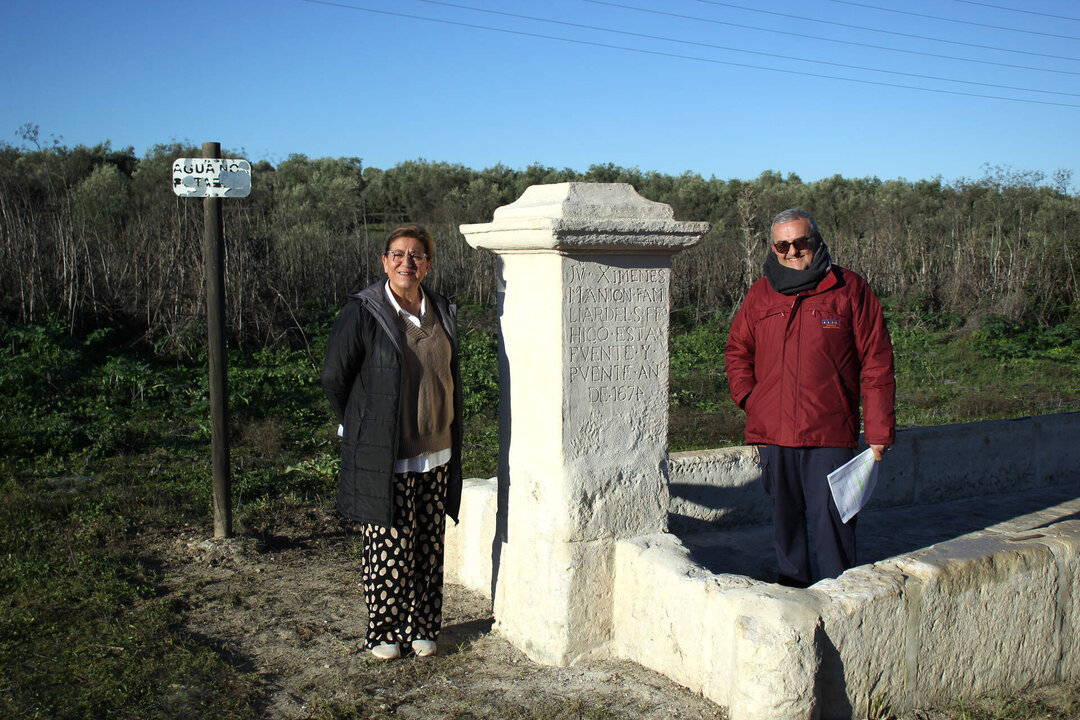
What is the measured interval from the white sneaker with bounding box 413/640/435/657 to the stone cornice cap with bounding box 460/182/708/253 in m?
1.59

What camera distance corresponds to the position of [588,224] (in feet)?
10.7

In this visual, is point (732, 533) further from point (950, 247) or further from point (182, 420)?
Answer: point (950, 247)

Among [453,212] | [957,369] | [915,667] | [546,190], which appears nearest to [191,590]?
[546,190]

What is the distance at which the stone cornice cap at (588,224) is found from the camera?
10.7 feet

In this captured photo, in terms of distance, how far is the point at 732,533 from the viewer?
487cm

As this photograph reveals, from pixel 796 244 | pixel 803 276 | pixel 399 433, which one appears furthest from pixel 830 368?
pixel 399 433

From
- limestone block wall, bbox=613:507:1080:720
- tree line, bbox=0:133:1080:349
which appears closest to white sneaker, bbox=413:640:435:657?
limestone block wall, bbox=613:507:1080:720

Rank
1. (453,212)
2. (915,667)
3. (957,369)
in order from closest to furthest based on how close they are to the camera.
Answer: (915,667), (957,369), (453,212)

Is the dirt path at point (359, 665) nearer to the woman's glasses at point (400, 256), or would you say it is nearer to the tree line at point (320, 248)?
the woman's glasses at point (400, 256)

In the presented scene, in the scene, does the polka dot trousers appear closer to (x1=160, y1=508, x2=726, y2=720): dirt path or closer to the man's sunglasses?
(x1=160, y1=508, x2=726, y2=720): dirt path

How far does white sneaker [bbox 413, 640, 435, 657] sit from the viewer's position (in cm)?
358

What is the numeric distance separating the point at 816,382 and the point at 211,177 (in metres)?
3.26

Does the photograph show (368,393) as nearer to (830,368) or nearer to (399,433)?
(399,433)

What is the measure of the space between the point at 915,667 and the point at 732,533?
6.09 feet
